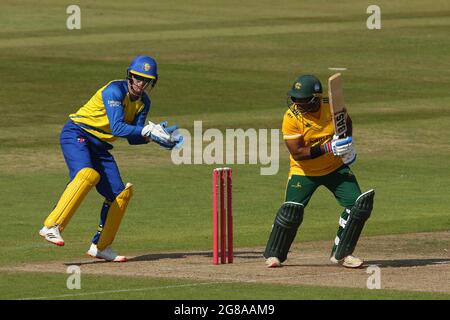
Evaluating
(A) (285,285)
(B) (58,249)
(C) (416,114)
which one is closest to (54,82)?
(C) (416,114)

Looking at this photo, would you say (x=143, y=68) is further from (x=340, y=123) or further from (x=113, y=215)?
(x=340, y=123)

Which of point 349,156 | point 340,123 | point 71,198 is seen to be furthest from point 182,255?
point 340,123

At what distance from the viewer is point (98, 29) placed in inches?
1882

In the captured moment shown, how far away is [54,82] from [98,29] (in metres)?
12.6

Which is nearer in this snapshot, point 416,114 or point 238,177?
point 238,177

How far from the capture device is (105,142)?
54.6 ft

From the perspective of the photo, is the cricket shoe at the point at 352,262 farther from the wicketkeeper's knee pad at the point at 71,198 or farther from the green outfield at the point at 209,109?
the wicketkeeper's knee pad at the point at 71,198

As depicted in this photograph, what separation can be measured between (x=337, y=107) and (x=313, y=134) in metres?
0.50

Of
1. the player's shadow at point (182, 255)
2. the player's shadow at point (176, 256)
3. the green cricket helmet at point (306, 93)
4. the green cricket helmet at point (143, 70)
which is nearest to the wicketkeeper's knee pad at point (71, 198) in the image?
the player's shadow at point (176, 256)

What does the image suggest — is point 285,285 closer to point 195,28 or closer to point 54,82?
point 54,82

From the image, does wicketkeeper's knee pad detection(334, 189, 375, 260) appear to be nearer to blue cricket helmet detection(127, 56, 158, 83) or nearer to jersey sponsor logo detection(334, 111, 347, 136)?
jersey sponsor logo detection(334, 111, 347, 136)

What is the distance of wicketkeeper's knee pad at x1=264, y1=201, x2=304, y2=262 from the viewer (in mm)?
15883
